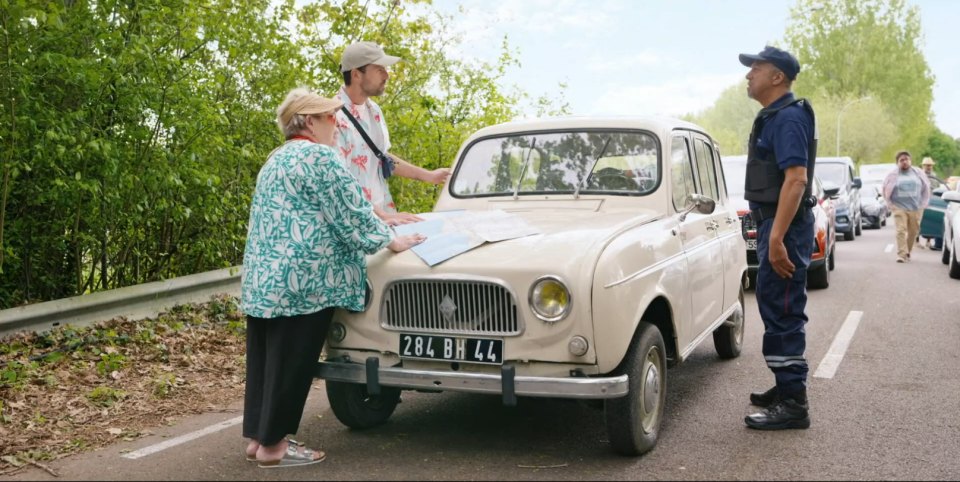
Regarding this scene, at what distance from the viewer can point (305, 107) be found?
455 centimetres

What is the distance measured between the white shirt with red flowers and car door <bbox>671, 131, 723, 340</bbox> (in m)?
1.91

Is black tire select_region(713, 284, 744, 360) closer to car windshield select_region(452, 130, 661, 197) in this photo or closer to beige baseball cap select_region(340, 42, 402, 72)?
car windshield select_region(452, 130, 661, 197)

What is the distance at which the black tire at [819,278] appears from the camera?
1168 cm

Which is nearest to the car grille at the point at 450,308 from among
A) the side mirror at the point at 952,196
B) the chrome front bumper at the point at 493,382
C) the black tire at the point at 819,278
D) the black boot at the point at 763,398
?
the chrome front bumper at the point at 493,382

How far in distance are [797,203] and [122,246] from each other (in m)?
6.24

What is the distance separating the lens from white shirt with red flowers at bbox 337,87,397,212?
552 cm

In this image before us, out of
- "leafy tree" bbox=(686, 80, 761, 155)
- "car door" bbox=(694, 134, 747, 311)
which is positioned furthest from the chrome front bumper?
"leafy tree" bbox=(686, 80, 761, 155)

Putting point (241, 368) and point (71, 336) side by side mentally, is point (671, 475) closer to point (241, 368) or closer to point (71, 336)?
point (241, 368)

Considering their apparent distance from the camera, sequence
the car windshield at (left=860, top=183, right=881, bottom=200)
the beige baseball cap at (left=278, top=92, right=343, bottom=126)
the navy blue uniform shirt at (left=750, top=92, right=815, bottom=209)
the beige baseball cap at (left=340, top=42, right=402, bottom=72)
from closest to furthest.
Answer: the beige baseball cap at (left=278, top=92, right=343, bottom=126) → the navy blue uniform shirt at (left=750, top=92, right=815, bottom=209) → the beige baseball cap at (left=340, top=42, right=402, bottom=72) → the car windshield at (left=860, top=183, right=881, bottom=200)

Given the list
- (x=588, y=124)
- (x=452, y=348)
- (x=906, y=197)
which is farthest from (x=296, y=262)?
(x=906, y=197)

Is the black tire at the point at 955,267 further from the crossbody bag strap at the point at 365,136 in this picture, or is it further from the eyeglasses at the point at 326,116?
the eyeglasses at the point at 326,116

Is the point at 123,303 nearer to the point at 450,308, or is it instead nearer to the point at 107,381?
the point at 107,381

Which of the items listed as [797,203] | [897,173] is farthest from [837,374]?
[897,173]

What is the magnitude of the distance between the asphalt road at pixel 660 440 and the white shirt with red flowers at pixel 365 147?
1.44 meters
